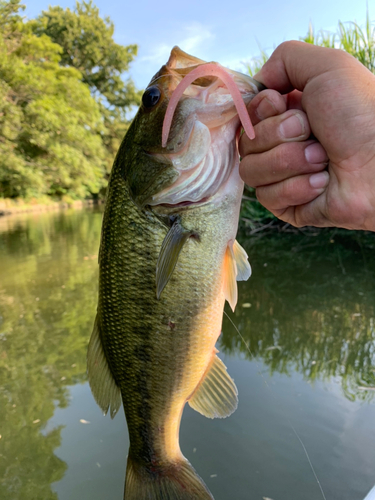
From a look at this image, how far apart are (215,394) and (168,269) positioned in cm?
71

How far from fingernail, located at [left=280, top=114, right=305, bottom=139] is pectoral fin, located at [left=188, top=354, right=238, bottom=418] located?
3.42 ft

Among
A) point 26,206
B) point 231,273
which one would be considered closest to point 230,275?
point 231,273

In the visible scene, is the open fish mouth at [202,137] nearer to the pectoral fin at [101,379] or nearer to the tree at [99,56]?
the pectoral fin at [101,379]

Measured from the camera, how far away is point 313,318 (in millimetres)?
4789

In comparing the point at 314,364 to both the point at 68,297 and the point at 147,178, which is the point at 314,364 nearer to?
the point at 147,178

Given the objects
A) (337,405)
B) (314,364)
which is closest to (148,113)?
(337,405)

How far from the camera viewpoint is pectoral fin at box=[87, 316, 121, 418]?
1.59 metres

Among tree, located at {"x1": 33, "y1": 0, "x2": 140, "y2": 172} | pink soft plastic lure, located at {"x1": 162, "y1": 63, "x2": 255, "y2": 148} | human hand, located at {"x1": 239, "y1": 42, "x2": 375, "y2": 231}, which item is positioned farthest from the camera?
tree, located at {"x1": 33, "y1": 0, "x2": 140, "y2": 172}

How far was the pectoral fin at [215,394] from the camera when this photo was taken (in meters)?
1.58

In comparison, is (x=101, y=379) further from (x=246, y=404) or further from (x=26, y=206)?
(x=26, y=206)

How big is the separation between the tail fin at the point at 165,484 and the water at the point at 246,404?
95 centimetres

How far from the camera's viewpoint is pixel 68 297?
5.99m

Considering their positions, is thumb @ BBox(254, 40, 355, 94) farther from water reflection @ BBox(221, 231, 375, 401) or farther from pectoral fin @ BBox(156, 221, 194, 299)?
water reflection @ BBox(221, 231, 375, 401)

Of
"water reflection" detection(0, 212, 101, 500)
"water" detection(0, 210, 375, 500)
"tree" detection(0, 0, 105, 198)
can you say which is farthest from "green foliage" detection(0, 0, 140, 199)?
"water" detection(0, 210, 375, 500)
